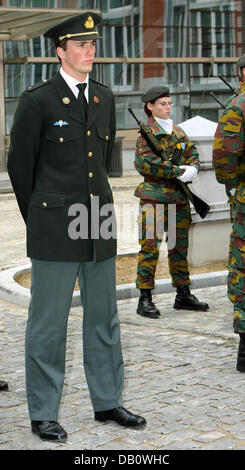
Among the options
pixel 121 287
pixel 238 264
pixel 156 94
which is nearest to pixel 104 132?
pixel 238 264

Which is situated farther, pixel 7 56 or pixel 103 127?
pixel 7 56

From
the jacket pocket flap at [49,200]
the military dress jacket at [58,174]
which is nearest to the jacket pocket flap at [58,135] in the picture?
the military dress jacket at [58,174]

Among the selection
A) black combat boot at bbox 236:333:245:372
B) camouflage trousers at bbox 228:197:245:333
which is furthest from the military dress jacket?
black combat boot at bbox 236:333:245:372

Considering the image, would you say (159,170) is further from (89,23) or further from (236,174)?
(89,23)

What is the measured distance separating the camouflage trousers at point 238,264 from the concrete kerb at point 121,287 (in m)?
2.44

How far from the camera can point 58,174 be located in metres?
4.59

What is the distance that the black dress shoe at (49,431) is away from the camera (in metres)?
4.61

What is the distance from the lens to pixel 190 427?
189 inches

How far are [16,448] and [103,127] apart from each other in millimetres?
1640

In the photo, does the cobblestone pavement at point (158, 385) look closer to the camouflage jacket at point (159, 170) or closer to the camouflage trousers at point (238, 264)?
the camouflage trousers at point (238, 264)

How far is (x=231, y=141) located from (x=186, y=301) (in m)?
2.59

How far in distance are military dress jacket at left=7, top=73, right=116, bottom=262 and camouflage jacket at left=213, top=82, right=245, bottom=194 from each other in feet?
4.09
